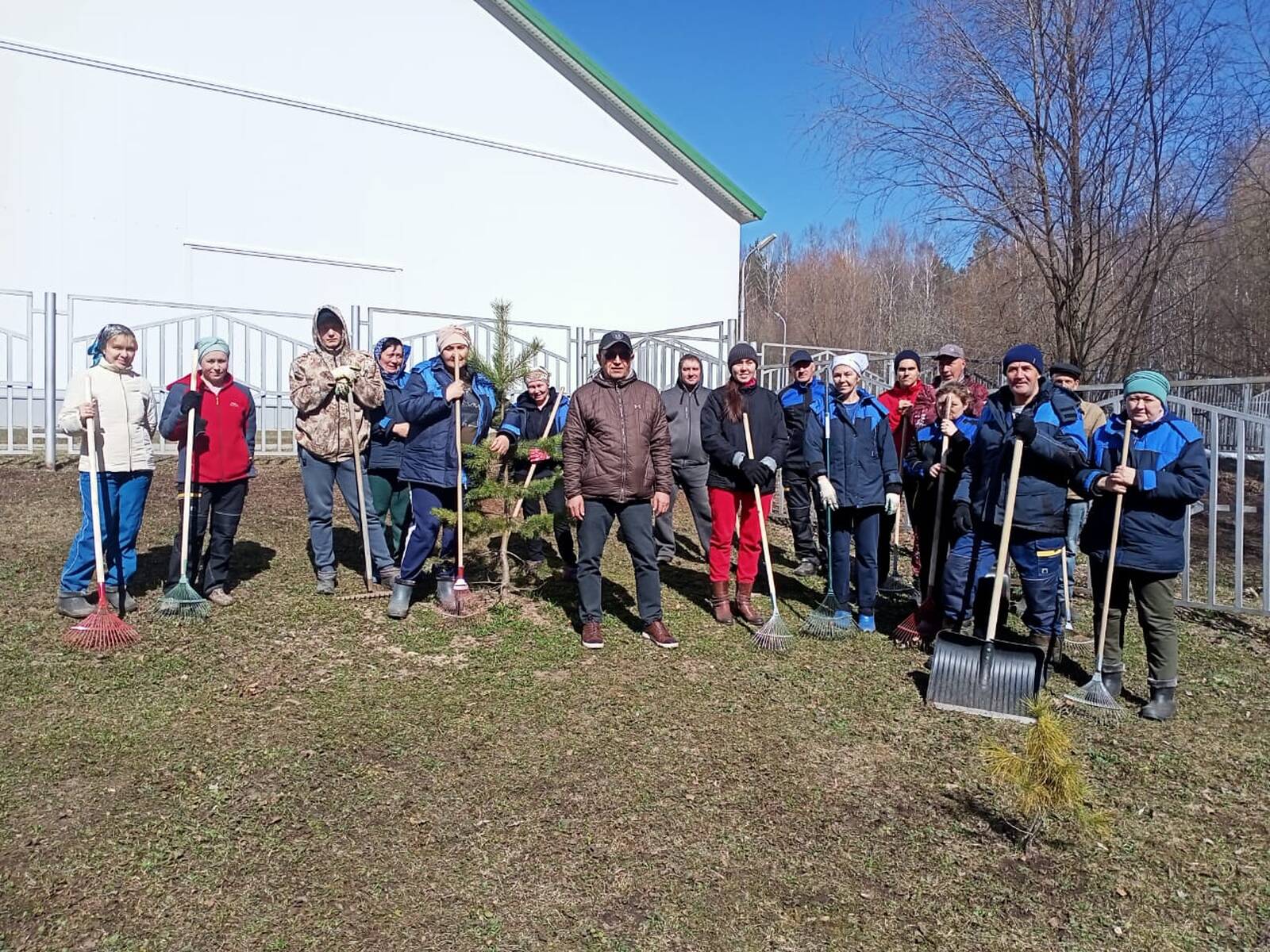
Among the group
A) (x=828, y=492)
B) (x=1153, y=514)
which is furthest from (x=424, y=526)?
(x=1153, y=514)

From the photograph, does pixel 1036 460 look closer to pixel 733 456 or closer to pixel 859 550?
pixel 859 550

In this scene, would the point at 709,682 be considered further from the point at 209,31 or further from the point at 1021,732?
the point at 209,31

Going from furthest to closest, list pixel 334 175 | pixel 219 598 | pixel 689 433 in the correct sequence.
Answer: pixel 334 175 → pixel 689 433 → pixel 219 598

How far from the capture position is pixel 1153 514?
14.8 feet

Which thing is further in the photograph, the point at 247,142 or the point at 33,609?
the point at 247,142

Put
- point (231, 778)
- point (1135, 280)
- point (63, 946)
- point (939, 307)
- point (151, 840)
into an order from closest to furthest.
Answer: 1. point (63, 946)
2. point (151, 840)
3. point (231, 778)
4. point (1135, 280)
5. point (939, 307)

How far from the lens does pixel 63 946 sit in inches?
103

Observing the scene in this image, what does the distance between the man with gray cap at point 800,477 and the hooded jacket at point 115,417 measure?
15.5ft

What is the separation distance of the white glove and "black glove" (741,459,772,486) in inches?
13.2

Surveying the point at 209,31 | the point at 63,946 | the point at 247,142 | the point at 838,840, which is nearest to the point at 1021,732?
the point at 838,840

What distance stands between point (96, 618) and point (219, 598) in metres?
0.93

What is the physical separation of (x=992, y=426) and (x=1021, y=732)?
174 centimetres

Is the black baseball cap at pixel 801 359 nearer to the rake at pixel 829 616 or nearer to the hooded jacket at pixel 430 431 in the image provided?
the rake at pixel 829 616

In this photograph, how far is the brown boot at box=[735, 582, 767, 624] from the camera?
606 centimetres
